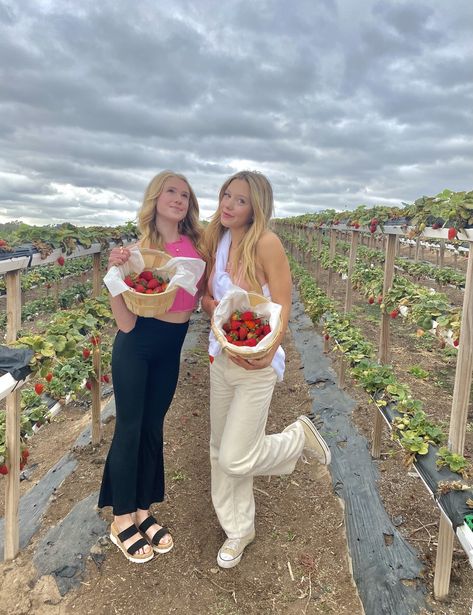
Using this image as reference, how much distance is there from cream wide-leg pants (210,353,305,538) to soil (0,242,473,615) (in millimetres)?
265

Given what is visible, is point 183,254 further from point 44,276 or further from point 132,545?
point 44,276

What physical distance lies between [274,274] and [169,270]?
1.86ft

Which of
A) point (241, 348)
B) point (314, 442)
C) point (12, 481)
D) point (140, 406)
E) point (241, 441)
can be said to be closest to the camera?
point (241, 348)

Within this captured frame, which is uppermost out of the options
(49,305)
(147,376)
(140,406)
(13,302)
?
(13,302)

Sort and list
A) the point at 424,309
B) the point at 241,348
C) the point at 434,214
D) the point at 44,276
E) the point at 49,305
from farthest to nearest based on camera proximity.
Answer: the point at 44,276 → the point at 49,305 → the point at 424,309 → the point at 434,214 → the point at 241,348

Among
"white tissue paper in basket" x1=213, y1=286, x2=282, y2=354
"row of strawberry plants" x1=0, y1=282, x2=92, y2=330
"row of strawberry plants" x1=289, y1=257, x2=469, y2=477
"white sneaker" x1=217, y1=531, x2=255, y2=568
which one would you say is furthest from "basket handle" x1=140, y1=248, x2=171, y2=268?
"row of strawberry plants" x1=0, y1=282, x2=92, y2=330

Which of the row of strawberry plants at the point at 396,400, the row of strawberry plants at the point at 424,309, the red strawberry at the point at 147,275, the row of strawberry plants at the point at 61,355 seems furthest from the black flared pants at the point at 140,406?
the row of strawberry plants at the point at 424,309

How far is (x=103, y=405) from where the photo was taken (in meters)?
4.80

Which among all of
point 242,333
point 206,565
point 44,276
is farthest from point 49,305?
point 242,333

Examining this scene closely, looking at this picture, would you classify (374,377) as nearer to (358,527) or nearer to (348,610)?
(358,527)

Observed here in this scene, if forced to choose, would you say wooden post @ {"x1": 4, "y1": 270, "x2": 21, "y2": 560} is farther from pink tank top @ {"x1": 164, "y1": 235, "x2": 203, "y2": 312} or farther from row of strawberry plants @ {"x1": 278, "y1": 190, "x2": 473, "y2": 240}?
row of strawberry plants @ {"x1": 278, "y1": 190, "x2": 473, "y2": 240}

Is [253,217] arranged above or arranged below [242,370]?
above

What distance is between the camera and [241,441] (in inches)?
91.0

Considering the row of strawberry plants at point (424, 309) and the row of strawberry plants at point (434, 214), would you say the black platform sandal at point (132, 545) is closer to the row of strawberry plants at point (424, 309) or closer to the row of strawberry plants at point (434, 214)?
the row of strawberry plants at point (424, 309)
